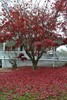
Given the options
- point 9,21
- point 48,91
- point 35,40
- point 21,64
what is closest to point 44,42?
point 35,40

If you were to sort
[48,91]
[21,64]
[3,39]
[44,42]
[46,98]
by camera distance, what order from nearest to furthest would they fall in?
[46,98], [48,91], [44,42], [3,39], [21,64]

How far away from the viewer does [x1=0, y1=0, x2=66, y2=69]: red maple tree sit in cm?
2517

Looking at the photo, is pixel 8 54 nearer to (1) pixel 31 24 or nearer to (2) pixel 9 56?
(2) pixel 9 56

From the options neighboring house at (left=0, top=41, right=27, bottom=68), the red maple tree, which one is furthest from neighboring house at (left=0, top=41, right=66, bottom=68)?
the red maple tree

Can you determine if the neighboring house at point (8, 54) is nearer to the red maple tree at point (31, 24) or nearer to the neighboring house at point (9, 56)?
the neighboring house at point (9, 56)

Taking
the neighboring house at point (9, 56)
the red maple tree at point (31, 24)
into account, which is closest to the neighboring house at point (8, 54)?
the neighboring house at point (9, 56)

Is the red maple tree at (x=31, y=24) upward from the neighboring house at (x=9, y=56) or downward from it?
upward

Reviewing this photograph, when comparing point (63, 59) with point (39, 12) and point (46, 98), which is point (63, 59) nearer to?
point (39, 12)

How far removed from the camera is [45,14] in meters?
26.1

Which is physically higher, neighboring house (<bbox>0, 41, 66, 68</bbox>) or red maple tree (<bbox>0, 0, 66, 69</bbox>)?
red maple tree (<bbox>0, 0, 66, 69</bbox>)

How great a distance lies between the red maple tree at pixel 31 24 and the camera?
2517 cm

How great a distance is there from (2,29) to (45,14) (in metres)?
3.94

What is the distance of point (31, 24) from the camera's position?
25516 mm

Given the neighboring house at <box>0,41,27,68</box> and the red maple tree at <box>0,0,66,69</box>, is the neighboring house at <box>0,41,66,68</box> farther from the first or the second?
the red maple tree at <box>0,0,66,69</box>
